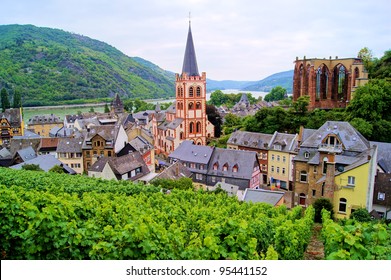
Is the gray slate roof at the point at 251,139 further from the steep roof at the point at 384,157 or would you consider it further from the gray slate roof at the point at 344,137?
the steep roof at the point at 384,157

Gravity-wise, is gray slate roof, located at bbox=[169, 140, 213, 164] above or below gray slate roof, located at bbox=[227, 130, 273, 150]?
below

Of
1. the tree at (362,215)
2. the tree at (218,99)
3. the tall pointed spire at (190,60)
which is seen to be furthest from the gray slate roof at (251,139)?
the tree at (218,99)

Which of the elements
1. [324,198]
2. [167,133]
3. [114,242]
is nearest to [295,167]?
[324,198]

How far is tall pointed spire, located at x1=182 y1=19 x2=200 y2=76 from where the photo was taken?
6519 cm

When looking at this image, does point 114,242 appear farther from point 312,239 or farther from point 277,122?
point 277,122

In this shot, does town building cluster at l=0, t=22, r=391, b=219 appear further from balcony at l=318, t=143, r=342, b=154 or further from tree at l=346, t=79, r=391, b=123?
tree at l=346, t=79, r=391, b=123

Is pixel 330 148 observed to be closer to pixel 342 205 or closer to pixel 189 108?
pixel 342 205

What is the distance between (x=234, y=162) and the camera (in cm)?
4119

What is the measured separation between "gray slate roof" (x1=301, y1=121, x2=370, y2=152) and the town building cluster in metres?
0.09

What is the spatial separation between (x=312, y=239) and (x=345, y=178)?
884 centimetres

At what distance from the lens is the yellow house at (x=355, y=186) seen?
87.7 feet

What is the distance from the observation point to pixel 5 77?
170375 millimetres

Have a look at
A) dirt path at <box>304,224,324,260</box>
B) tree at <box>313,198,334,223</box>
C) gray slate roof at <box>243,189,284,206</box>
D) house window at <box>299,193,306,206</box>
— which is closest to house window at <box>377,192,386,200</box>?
tree at <box>313,198,334,223</box>

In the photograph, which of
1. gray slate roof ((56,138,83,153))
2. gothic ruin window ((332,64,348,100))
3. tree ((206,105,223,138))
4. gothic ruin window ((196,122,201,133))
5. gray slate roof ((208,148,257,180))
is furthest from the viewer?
tree ((206,105,223,138))
